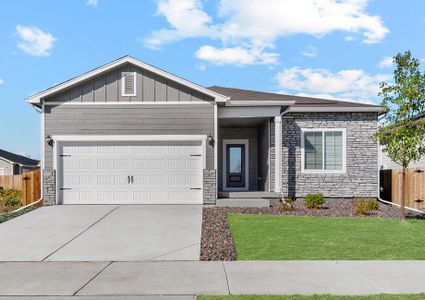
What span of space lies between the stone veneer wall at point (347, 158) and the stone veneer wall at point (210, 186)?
3.35m

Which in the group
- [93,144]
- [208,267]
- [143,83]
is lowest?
[208,267]

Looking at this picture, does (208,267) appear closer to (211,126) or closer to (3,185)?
(211,126)

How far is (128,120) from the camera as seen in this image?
611 inches

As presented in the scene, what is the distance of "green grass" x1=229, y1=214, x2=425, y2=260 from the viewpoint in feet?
27.9

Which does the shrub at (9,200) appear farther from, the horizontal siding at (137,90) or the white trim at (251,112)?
the white trim at (251,112)

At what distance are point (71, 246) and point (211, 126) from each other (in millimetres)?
7423

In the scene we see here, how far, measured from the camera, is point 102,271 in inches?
291

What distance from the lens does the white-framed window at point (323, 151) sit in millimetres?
17172

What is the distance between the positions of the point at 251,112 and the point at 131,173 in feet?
16.4

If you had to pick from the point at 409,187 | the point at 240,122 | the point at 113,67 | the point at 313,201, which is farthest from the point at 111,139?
the point at 409,187

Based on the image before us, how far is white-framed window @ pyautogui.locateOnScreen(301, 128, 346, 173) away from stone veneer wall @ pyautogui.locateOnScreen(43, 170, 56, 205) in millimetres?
9486

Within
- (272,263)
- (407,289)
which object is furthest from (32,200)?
(407,289)

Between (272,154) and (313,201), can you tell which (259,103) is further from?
(313,201)

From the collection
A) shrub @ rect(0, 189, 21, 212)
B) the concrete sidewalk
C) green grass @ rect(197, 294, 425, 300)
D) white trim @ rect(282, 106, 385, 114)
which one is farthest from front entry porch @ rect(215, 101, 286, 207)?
green grass @ rect(197, 294, 425, 300)
